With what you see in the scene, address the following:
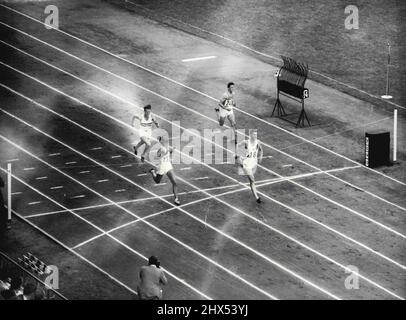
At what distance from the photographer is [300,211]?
2642 centimetres

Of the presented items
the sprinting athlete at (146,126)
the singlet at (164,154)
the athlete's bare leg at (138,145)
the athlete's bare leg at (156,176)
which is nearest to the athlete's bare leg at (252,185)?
the singlet at (164,154)

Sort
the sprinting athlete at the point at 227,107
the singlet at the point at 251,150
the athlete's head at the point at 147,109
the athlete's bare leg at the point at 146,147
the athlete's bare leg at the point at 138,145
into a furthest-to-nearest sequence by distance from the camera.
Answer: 1. the sprinting athlete at the point at 227,107
2. the athlete's bare leg at the point at 138,145
3. the athlete's bare leg at the point at 146,147
4. the athlete's head at the point at 147,109
5. the singlet at the point at 251,150

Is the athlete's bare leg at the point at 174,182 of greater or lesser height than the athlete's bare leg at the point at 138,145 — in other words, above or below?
below

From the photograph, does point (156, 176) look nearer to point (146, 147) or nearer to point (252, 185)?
point (252, 185)

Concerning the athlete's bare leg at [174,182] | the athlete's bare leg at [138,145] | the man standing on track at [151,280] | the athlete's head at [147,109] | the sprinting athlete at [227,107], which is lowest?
the man standing on track at [151,280]

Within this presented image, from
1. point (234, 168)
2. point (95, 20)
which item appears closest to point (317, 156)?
point (234, 168)

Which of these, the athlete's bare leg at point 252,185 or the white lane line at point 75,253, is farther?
the athlete's bare leg at point 252,185

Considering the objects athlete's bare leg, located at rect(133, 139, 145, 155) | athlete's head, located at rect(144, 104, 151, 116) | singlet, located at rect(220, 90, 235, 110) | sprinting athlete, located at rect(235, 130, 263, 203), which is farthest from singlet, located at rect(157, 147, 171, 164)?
singlet, located at rect(220, 90, 235, 110)

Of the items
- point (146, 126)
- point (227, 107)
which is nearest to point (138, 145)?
point (146, 126)

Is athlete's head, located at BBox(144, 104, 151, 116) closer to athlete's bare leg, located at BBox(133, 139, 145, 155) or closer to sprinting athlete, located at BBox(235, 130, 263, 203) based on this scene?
athlete's bare leg, located at BBox(133, 139, 145, 155)

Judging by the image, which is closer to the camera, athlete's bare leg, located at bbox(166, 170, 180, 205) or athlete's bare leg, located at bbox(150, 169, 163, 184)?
Result: athlete's bare leg, located at bbox(166, 170, 180, 205)

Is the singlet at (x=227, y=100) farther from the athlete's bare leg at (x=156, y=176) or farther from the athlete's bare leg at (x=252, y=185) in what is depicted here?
the athlete's bare leg at (x=156, y=176)

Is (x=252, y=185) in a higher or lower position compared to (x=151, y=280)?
higher
